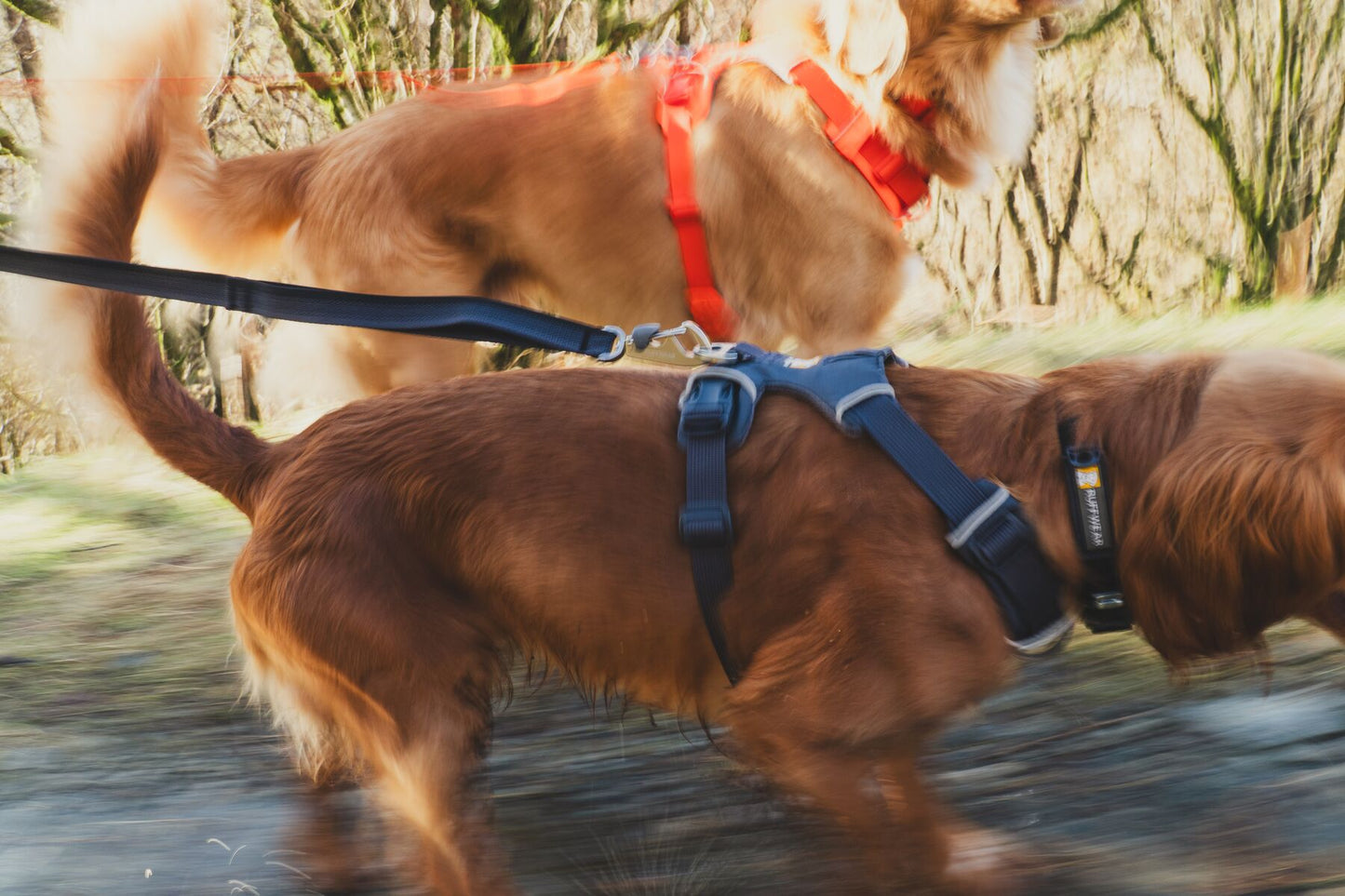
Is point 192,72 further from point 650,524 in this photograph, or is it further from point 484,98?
point 650,524

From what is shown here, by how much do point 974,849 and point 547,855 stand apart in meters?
0.90

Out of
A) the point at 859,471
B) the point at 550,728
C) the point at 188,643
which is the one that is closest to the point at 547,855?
the point at 550,728

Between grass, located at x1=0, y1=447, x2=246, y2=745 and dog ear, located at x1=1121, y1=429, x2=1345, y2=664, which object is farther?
grass, located at x1=0, y1=447, x2=246, y2=745

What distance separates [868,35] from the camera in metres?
3.30

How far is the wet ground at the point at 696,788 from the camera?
7.74ft

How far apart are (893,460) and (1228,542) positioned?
539mm

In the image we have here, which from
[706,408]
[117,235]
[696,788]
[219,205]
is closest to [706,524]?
Answer: [706,408]

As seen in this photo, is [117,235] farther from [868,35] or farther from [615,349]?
[868,35]

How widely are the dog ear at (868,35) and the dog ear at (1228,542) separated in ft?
5.63

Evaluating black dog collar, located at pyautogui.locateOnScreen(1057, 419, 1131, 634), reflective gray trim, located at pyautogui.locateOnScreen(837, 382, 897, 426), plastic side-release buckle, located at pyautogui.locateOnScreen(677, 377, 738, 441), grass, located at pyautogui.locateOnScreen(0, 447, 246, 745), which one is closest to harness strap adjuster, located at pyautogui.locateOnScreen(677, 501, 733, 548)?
plastic side-release buckle, located at pyautogui.locateOnScreen(677, 377, 738, 441)

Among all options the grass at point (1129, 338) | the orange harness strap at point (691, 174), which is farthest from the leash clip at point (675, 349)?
the grass at point (1129, 338)

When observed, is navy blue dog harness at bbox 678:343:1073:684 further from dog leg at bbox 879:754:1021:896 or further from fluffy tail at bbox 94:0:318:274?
fluffy tail at bbox 94:0:318:274

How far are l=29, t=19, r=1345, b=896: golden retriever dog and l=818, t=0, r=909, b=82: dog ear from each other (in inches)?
53.5

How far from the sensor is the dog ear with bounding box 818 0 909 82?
10.7 feet
